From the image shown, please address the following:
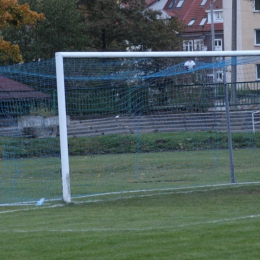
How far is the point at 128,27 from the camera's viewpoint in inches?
1828

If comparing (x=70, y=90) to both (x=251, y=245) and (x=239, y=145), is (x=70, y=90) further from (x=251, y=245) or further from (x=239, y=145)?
(x=251, y=245)

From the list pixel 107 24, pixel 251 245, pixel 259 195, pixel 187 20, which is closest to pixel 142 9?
pixel 107 24

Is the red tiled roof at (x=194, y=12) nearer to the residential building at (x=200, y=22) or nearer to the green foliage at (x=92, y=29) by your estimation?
the residential building at (x=200, y=22)

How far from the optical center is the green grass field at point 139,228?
6.75 metres

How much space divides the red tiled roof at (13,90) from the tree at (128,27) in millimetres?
33090

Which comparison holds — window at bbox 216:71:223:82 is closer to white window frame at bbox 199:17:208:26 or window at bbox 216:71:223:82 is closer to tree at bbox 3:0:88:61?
tree at bbox 3:0:88:61

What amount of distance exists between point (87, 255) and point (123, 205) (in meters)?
3.95

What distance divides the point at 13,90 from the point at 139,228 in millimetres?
6074

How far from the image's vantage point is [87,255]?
263 inches

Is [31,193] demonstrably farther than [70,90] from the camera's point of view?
No

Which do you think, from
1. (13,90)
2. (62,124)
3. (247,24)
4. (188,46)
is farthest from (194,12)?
(62,124)

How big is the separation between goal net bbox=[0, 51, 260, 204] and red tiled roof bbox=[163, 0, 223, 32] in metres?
56.3

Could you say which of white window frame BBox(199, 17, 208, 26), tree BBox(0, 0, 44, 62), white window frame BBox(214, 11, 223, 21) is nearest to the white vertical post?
tree BBox(0, 0, 44, 62)

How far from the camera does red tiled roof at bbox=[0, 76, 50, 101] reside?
42.4 feet
